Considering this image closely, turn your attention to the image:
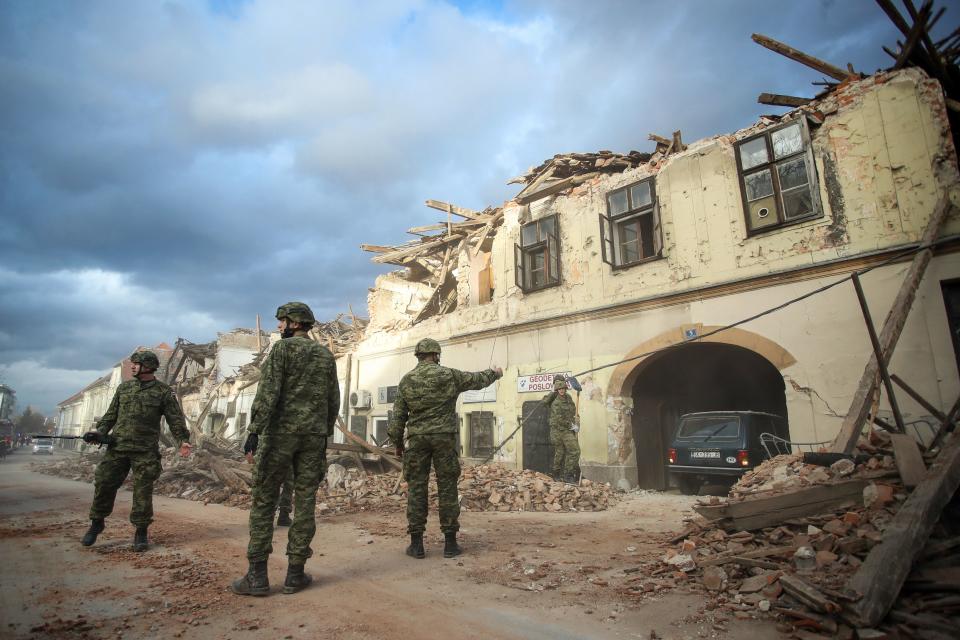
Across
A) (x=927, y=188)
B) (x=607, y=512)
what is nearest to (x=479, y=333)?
(x=607, y=512)

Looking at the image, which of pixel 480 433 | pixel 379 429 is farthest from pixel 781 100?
pixel 379 429

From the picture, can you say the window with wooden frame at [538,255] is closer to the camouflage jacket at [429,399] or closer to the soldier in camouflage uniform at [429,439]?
the camouflage jacket at [429,399]

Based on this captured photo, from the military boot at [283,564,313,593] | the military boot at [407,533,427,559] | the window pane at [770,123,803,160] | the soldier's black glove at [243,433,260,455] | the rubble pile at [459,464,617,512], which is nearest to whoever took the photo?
the military boot at [283,564,313,593]

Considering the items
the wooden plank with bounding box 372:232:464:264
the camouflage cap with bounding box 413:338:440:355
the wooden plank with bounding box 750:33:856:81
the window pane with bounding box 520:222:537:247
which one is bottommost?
the camouflage cap with bounding box 413:338:440:355

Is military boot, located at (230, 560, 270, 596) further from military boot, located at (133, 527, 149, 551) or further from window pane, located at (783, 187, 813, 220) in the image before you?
window pane, located at (783, 187, 813, 220)

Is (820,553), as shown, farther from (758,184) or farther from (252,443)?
(758,184)

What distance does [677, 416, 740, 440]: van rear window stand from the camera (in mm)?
8570

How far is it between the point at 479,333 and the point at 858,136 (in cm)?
880

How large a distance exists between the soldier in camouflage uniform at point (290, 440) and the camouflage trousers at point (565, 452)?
21.4 feet

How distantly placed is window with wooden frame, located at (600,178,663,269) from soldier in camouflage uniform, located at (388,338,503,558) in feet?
22.6

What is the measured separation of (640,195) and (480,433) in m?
6.90

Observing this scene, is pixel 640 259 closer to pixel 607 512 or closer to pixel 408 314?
pixel 607 512

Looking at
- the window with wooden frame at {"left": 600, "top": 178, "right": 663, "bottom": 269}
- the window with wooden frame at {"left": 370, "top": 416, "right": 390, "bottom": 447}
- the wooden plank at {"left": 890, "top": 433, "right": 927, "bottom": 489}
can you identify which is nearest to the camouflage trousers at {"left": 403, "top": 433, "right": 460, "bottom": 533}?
the wooden plank at {"left": 890, "top": 433, "right": 927, "bottom": 489}

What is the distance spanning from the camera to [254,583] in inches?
136
